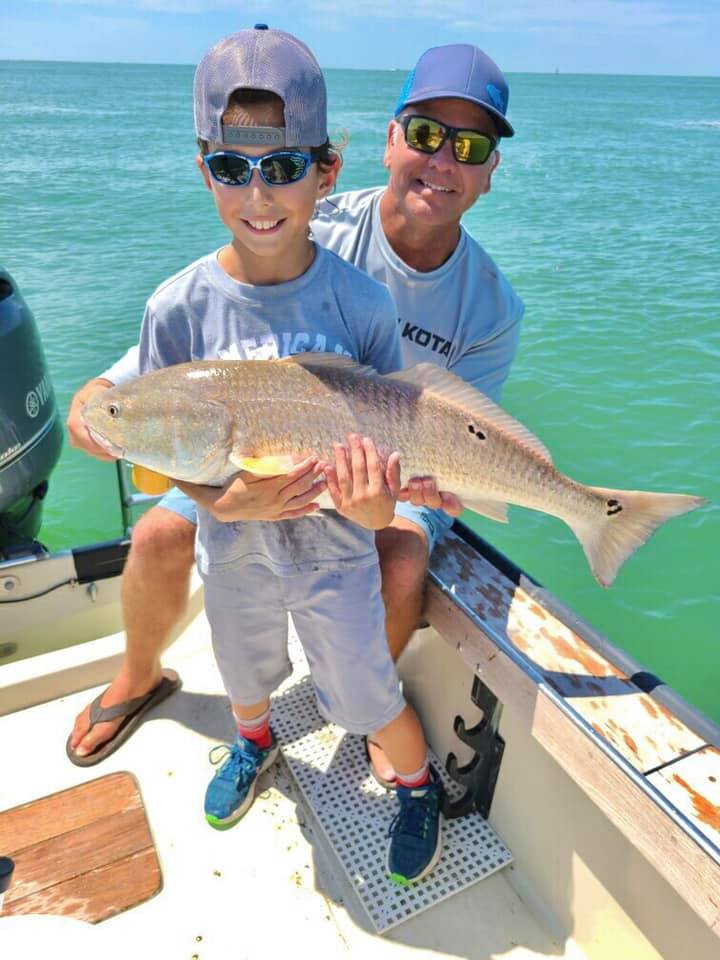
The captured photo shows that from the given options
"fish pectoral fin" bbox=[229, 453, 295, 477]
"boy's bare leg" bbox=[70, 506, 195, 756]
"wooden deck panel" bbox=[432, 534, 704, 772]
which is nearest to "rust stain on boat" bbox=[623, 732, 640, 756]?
"wooden deck panel" bbox=[432, 534, 704, 772]

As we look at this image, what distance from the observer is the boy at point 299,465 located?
6.24ft

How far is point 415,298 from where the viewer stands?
2945mm

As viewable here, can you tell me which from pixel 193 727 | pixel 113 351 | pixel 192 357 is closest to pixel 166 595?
pixel 193 727

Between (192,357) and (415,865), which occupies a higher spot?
(192,357)

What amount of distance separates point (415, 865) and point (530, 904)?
0.39 metres

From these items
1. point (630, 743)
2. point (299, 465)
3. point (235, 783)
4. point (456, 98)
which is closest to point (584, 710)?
point (630, 743)

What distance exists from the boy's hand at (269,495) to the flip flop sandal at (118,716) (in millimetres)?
1302

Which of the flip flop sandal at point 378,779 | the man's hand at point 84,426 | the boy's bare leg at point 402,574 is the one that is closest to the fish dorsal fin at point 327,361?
the man's hand at point 84,426

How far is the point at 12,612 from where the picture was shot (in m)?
3.29

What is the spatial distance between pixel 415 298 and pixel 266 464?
1261mm

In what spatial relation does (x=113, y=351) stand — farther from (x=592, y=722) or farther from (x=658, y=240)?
(x=658, y=240)

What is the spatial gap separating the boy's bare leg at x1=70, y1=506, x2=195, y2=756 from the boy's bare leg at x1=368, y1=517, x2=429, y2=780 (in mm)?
703

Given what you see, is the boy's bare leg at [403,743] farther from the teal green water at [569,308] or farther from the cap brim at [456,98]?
the teal green water at [569,308]

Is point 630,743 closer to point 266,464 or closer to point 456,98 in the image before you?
point 266,464
